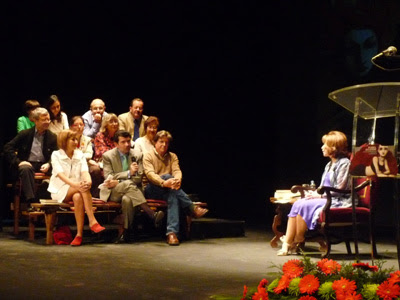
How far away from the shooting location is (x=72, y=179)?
21.9 feet

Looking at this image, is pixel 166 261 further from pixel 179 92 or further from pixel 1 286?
pixel 179 92

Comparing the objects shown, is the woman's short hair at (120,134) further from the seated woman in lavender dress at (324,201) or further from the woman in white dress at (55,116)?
the seated woman in lavender dress at (324,201)

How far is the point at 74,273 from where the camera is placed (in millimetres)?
4754

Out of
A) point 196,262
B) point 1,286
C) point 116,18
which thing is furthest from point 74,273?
point 116,18

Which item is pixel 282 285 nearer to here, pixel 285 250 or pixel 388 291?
pixel 388 291

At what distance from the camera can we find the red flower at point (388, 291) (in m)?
2.95

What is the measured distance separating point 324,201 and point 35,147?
301 cm

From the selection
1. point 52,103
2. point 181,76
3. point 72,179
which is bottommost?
point 72,179

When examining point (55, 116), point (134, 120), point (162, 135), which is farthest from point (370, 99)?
point (55, 116)

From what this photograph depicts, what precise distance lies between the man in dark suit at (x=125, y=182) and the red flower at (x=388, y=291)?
13.2ft

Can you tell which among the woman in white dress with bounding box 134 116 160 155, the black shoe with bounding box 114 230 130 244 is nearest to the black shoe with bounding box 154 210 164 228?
the black shoe with bounding box 114 230 130 244

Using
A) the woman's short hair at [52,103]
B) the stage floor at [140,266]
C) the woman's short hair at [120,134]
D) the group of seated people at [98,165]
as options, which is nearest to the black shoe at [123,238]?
the group of seated people at [98,165]

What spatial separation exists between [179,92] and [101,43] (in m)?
1.30

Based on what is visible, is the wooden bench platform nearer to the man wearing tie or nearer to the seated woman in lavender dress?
the man wearing tie
